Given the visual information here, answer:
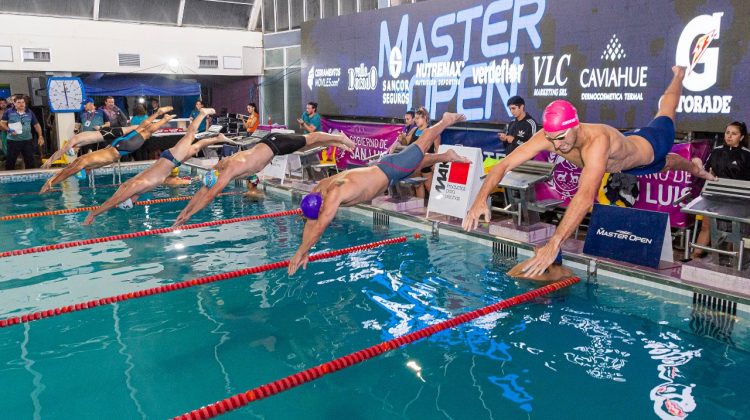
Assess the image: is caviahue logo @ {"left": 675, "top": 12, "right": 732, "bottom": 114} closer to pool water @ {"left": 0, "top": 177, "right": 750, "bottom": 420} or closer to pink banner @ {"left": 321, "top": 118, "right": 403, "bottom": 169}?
pool water @ {"left": 0, "top": 177, "right": 750, "bottom": 420}

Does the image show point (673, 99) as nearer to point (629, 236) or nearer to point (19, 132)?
point (629, 236)

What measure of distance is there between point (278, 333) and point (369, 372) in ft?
3.11

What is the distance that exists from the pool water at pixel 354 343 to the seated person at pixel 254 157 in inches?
28.1

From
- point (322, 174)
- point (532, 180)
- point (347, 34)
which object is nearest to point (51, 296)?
point (532, 180)

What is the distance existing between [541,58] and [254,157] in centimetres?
385

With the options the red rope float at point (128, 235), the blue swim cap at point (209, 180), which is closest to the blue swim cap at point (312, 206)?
the blue swim cap at point (209, 180)

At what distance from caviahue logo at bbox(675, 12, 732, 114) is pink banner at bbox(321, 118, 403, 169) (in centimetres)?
461

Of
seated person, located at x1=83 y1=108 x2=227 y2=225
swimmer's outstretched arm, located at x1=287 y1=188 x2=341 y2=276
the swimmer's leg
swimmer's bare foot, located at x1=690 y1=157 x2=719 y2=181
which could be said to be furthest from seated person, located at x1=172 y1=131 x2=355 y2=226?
swimmer's bare foot, located at x1=690 y1=157 x2=719 y2=181

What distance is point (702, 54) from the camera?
241 inches

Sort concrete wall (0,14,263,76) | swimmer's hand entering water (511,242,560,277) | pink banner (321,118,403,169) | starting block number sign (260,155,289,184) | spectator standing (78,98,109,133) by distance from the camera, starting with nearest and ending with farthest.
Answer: swimmer's hand entering water (511,242,560,277) → pink banner (321,118,403,169) → starting block number sign (260,155,289,184) → spectator standing (78,98,109,133) → concrete wall (0,14,263,76)

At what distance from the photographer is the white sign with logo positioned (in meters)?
7.41

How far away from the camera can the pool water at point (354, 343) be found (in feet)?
11.5

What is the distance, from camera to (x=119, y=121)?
1180 centimetres

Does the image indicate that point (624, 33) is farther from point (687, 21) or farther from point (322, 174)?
point (322, 174)
